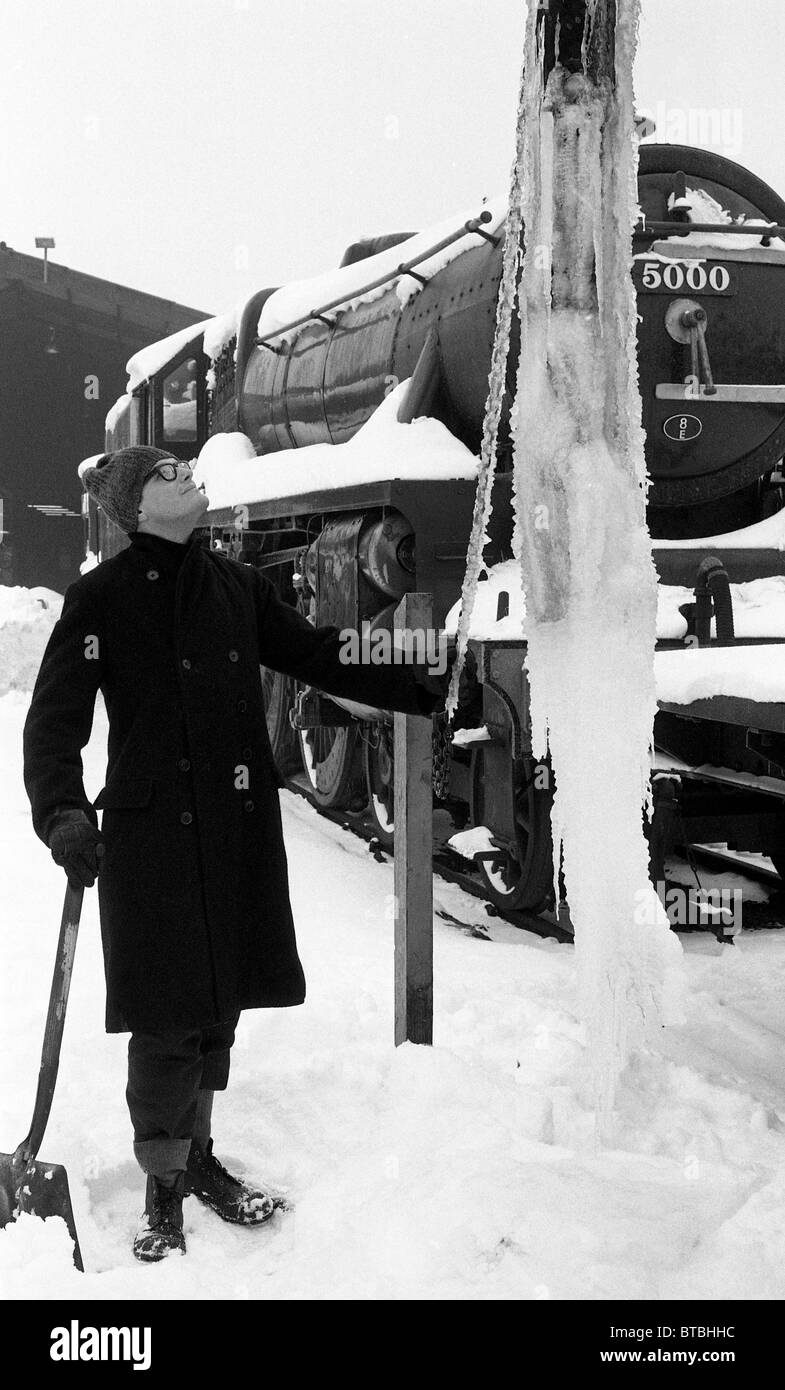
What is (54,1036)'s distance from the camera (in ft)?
8.77

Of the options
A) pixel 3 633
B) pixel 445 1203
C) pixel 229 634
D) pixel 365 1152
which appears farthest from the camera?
pixel 3 633

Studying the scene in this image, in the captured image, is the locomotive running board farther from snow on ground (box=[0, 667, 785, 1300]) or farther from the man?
the man

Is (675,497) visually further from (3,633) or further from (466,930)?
(3,633)

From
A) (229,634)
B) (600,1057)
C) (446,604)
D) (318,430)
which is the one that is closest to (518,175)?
(229,634)

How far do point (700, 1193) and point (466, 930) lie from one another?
2461 millimetres

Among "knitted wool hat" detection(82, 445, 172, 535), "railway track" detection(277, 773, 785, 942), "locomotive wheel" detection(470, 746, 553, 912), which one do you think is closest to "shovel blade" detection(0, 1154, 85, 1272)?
"knitted wool hat" detection(82, 445, 172, 535)

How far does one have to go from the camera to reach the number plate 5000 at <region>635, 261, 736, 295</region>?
16.2 feet

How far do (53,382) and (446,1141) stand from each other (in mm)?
20243

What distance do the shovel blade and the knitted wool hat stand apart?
1.32 meters

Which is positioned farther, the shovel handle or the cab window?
the cab window

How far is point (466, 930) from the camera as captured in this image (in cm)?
507

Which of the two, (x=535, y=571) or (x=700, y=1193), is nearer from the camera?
(x=700, y=1193)

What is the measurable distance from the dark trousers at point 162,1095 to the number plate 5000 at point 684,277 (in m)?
3.55

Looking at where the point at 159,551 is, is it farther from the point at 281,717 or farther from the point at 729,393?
the point at 281,717
